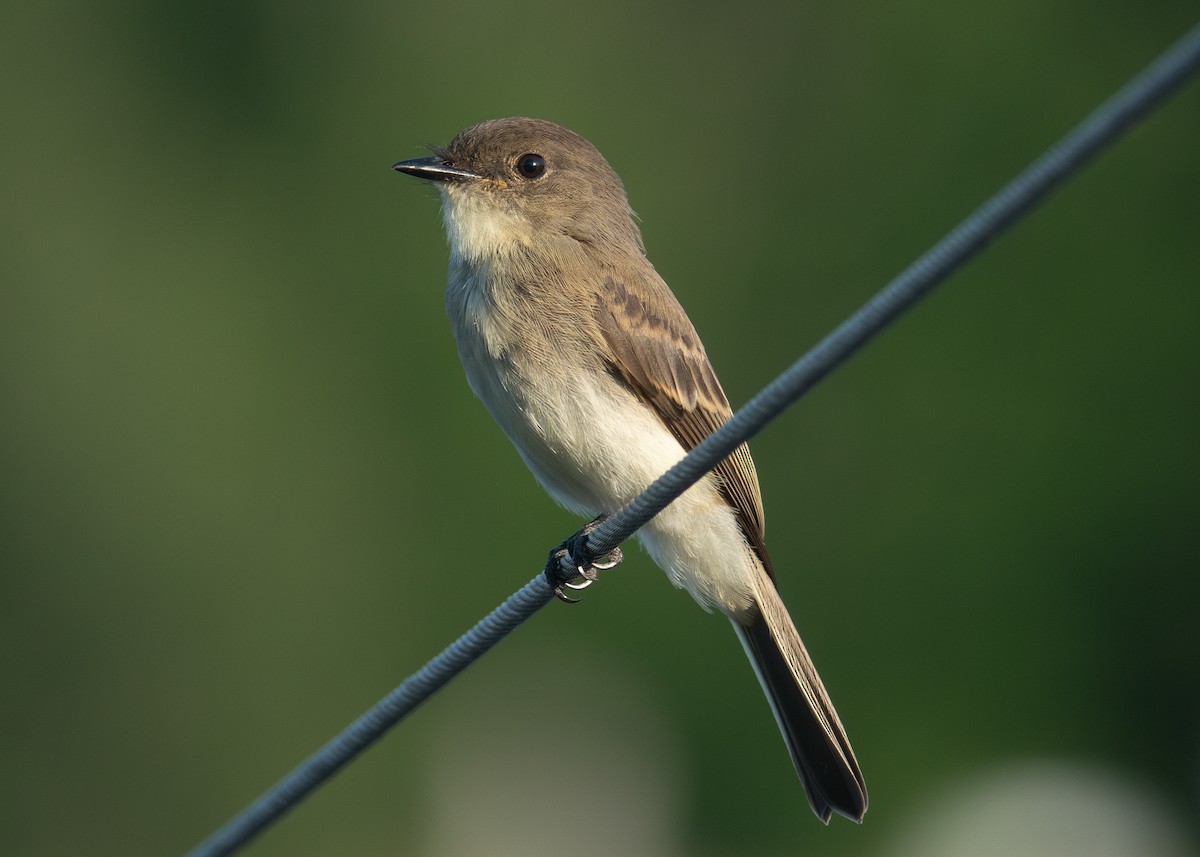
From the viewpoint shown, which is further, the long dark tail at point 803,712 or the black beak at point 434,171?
the black beak at point 434,171

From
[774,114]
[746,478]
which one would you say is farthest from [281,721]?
[774,114]

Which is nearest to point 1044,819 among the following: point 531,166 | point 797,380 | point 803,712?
point 803,712

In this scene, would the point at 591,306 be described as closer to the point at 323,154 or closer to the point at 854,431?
the point at 854,431

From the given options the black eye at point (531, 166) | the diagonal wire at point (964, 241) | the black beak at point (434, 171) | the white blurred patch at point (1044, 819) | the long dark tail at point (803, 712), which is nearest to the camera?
the diagonal wire at point (964, 241)

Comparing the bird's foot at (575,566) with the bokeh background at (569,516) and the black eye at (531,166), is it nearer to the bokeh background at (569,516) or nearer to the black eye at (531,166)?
the black eye at (531,166)

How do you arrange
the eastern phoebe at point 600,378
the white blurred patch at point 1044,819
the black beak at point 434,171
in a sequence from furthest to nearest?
the white blurred patch at point 1044,819 < the black beak at point 434,171 < the eastern phoebe at point 600,378

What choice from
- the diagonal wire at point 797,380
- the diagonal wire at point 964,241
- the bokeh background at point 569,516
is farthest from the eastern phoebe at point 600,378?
the bokeh background at point 569,516
